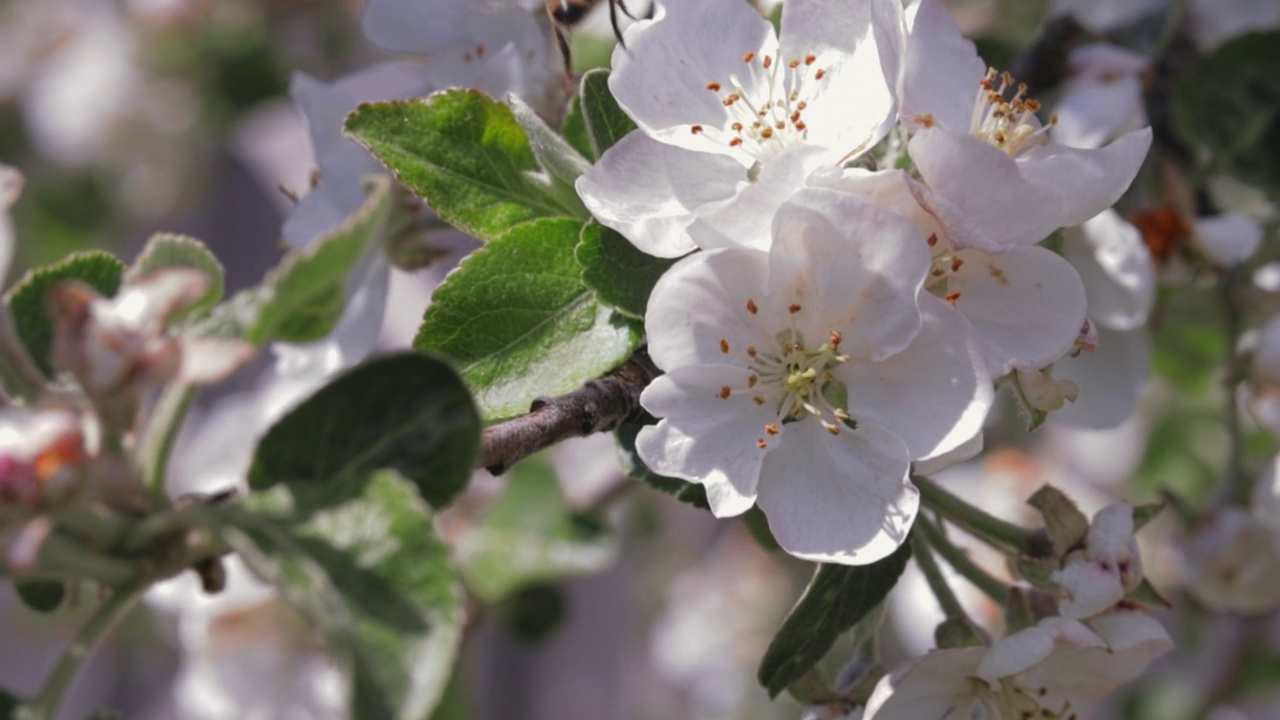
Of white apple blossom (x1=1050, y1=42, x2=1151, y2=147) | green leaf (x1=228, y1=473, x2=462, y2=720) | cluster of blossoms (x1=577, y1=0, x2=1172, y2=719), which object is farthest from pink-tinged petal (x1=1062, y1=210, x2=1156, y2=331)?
green leaf (x1=228, y1=473, x2=462, y2=720)

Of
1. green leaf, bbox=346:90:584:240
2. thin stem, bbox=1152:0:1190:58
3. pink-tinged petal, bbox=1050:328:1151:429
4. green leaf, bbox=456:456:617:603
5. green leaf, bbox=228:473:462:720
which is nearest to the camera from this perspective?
green leaf, bbox=228:473:462:720

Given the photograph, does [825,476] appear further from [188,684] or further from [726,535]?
[726,535]

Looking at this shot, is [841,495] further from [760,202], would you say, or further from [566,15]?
[566,15]

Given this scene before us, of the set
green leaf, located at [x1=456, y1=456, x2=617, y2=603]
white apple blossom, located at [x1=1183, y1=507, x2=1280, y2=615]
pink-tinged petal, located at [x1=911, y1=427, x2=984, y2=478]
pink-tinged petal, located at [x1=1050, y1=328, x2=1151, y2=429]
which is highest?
pink-tinged petal, located at [x1=911, y1=427, x2=984, y2=478]

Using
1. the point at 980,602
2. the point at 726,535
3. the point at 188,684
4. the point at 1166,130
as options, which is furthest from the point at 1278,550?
the point at 726,535

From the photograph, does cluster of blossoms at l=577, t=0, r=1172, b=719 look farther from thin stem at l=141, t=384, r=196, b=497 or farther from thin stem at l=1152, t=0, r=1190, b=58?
thin stem at l=1152, t=0, r=1190, b=58

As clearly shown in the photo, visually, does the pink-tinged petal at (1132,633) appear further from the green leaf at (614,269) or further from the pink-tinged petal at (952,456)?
the green leaf at (614,269)
